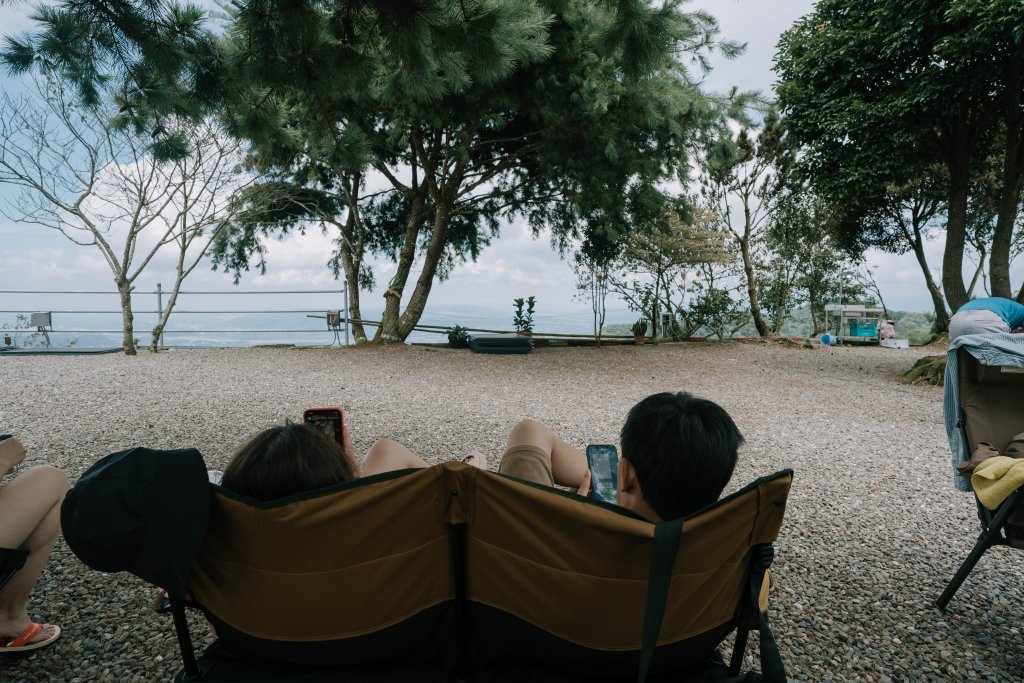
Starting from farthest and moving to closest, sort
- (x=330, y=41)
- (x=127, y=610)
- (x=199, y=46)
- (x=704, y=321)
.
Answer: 1. (x=704, y=321)
2. (x=199, y=46)
3. (x=330, y=41)
4. (x=127, y=610)

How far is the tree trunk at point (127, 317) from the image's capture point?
9.36m

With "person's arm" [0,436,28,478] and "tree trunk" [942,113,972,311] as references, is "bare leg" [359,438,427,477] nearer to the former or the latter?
"person's arm" [0,436,28,478]

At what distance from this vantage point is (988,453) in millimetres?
2057

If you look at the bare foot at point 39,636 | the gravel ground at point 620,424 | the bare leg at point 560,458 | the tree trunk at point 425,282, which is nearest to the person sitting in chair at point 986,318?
the gravel ground at point 620,424

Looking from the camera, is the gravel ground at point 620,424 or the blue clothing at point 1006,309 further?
the blue clothing at point 1006,309

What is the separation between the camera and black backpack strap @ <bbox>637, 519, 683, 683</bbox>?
99 centimetres

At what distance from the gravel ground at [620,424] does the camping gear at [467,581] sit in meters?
0.79

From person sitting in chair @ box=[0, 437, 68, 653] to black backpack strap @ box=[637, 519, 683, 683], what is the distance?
145cm

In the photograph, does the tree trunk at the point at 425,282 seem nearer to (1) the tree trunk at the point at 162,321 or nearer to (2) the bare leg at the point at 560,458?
(1) the tree trunk at the point at 162,321

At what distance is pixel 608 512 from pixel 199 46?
13.5ft

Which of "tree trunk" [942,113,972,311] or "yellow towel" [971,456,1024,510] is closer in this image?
"yellow towel" [971,456,1024,510]

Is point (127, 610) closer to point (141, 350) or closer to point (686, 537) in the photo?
point (686, 537)

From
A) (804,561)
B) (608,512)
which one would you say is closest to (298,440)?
(608,512)

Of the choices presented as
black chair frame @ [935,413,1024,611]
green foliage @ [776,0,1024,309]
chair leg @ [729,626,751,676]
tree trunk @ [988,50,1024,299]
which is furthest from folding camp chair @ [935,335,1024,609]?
tree trunk @ [988,50,1024,299]
